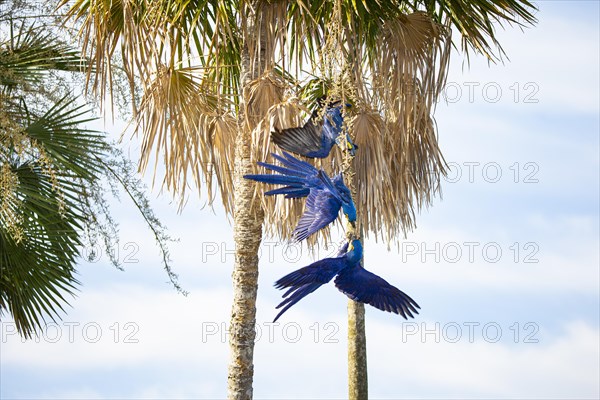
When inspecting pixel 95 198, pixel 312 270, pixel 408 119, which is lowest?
pixel 312 270

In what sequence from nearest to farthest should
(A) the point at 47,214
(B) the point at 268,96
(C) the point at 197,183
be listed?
(B) the point at 268,96
(C) the point at 197,183
(A) the point at 47,214

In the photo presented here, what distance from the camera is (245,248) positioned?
629 cm

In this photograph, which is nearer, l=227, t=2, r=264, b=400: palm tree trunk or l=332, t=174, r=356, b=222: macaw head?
l=332, t=174, r=356, b=222: macaw head

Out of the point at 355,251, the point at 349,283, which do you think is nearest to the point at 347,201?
the point at 355,251

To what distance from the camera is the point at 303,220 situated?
4.66 metres

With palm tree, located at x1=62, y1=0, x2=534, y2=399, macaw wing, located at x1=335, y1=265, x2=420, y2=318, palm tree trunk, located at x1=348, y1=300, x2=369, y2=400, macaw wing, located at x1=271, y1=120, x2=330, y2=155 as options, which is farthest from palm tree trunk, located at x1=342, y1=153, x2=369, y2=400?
macaw wing, located at x1=335, y1=265, x2=420, y2=318

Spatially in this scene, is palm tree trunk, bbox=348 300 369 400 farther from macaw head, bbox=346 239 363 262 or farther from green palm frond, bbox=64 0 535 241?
macaw head, bbox=346 239 363 262

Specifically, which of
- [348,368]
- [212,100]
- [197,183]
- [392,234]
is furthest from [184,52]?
[348,368]

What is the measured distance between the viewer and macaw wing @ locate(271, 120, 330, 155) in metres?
5.07

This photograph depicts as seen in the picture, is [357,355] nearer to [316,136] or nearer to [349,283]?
[316,136]

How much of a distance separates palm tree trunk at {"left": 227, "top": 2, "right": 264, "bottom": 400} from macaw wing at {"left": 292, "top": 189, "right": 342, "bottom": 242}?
1.61 meters

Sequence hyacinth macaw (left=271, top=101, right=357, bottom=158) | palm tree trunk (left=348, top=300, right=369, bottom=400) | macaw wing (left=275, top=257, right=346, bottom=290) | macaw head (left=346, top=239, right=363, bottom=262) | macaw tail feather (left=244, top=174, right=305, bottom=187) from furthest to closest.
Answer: palm tree trunk (left=348, top=300, right=369, bottom=400) → hyacinth macaw (left=271, top=101, right=357, bottom=158) → macaw tail feather (left=244, top=174, right=305, bottom=187) → macaw head (left=346, top=239, right=363, bottom=262) → macaw wing (left=275, top=257, right=346, bottom=290)

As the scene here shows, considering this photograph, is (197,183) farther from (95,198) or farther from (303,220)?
(303,220)

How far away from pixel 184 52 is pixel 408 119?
1989 mm
